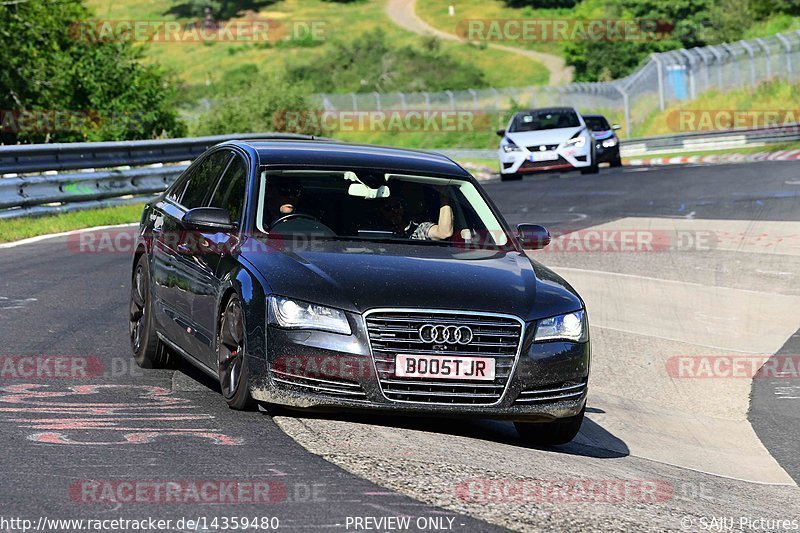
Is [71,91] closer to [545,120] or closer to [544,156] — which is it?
[545,120]

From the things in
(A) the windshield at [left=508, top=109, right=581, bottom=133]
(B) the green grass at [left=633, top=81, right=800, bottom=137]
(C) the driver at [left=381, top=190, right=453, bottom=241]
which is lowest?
(B) the green grass at [left=633, top=81, right=800, bottom=137]

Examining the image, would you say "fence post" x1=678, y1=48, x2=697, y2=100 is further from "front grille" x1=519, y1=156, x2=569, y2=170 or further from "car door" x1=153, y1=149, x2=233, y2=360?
"car door" x1=153, y1=149, x2=233, y2=360

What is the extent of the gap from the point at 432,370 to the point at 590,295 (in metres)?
6.42

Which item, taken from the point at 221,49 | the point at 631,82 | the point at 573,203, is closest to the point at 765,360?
the point at 573,203

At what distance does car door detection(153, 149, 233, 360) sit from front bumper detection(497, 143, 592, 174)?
20794 mm

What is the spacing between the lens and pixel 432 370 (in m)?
7.07

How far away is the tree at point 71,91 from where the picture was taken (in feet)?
104

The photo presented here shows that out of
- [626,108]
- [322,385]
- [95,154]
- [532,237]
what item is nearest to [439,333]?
[322,385]

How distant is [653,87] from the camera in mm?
56812

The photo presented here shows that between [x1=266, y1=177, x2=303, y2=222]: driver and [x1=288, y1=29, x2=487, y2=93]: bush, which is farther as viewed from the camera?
[x1=288, y1=29, x2=487, y2=93]: bush

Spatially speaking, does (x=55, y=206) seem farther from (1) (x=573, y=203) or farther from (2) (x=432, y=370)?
(2) (x=432, y=370)

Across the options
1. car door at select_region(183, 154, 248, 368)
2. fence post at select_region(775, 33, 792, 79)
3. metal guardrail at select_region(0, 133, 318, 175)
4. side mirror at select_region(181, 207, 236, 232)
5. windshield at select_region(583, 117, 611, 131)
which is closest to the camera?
car door at select_region(183, 154, 248, 368)

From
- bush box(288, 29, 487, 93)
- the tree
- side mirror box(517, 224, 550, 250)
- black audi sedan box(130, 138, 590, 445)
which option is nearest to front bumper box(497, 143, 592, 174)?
the tree

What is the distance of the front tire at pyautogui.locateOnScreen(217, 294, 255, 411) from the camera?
732cm
